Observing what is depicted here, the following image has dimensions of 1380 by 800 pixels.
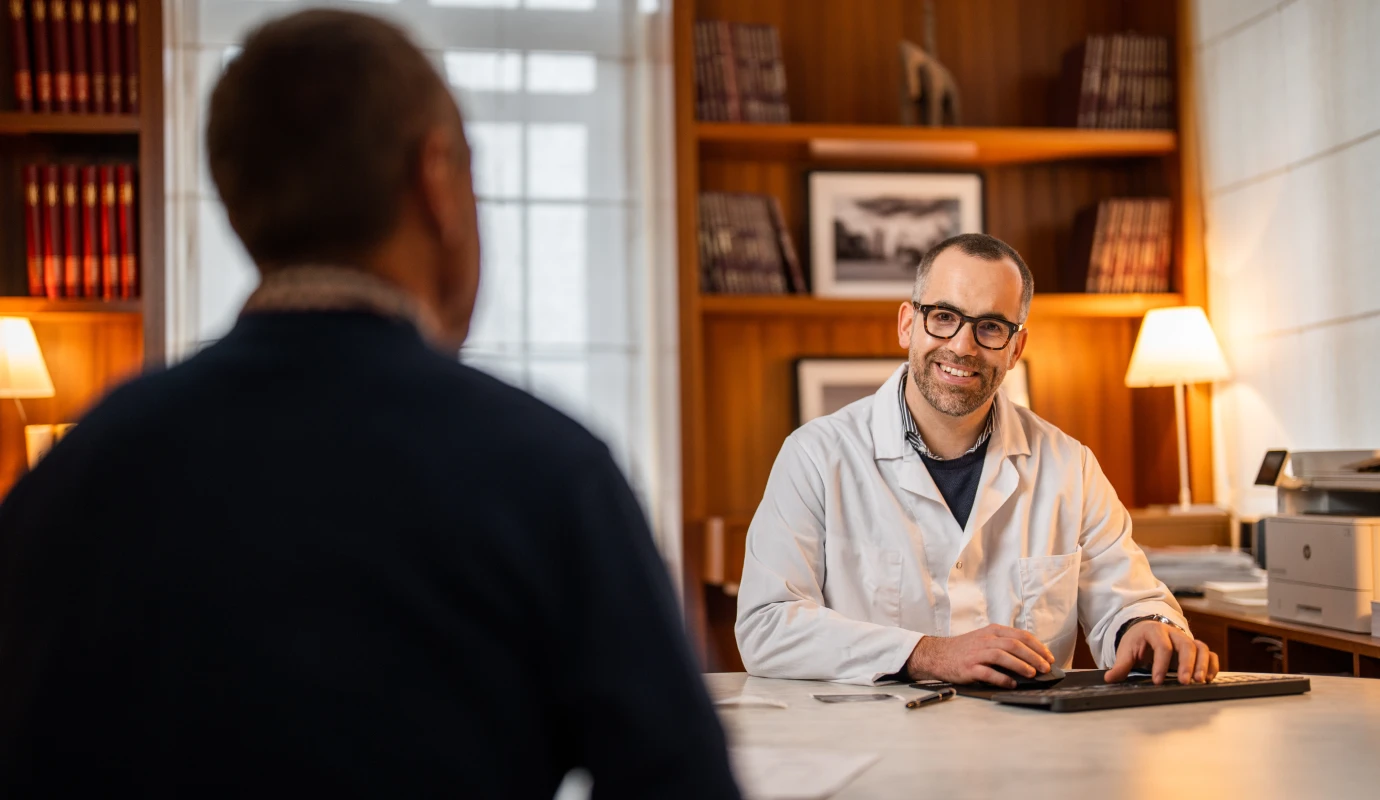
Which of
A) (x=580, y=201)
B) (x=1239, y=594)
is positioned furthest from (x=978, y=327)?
(x=580, y=201)

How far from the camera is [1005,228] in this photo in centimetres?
389

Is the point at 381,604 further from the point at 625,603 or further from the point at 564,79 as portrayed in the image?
the point at 564,79

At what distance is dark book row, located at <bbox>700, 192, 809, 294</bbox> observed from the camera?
3.56 meters

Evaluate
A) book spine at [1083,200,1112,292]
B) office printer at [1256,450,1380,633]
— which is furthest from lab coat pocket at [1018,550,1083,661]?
A: book spine at [1083,200,1112,292]

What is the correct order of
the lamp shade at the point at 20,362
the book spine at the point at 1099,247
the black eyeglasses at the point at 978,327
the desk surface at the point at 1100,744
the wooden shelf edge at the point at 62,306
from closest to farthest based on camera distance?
the desk surface at the point at 1100,744, the black eyeglasses at the point at 978,327, the lamp shade at the point at 20,362, the wooden shelf edge at the point at 62,306, the book spine at the point at 1099,247

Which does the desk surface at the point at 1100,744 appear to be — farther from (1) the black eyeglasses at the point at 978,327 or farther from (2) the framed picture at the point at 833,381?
(2) the framed picture at the point at 833,381

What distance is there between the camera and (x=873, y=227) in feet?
12.3

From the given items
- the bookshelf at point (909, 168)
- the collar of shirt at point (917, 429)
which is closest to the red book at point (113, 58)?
the bookshelf at point (909, 168)

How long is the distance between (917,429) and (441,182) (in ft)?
5.14

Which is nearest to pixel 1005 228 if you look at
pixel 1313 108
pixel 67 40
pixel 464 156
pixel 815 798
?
pixel 1313 108

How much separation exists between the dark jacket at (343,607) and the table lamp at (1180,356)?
10.2ft

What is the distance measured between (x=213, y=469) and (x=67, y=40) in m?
3.18

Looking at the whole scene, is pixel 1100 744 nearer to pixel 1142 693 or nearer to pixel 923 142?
pixel 1142 693

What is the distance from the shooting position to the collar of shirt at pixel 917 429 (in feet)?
7.16
